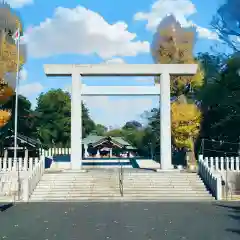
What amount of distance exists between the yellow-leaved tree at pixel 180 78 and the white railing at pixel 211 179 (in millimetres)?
7993

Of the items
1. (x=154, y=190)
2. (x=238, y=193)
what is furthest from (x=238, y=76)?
(x=154, y=190)

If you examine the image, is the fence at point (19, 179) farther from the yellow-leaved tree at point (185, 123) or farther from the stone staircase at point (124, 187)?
the yellow-leaved tree at point (185, 123)

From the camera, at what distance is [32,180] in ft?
71.5

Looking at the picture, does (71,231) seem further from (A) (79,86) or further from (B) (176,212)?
(A) (79,86)

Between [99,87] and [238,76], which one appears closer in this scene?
[99,87]

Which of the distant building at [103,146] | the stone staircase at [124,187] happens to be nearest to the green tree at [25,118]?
the stone staircase at [124,187]

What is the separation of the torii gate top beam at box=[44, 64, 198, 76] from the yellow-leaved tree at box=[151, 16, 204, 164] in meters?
6.11

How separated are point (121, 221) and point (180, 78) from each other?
70.2ft

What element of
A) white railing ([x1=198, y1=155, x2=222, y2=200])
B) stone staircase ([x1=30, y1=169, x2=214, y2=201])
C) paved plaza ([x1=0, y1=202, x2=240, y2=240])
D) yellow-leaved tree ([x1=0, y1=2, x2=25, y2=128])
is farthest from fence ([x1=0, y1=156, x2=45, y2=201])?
white railing ([x1=198, y1=155, x2=222, y2=200])

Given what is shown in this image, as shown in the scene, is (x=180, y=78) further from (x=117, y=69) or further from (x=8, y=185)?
(x=8, y=185)

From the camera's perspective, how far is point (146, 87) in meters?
26.2

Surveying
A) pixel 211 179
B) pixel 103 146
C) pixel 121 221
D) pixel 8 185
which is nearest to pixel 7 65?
pixel 8 185

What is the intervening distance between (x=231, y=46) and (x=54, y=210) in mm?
21886

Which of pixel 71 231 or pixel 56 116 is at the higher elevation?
pixel 56 116
